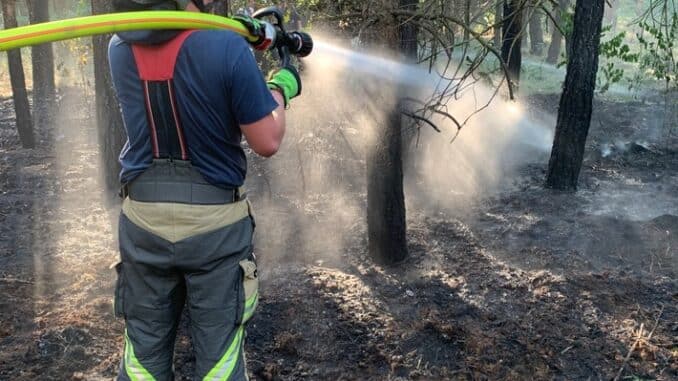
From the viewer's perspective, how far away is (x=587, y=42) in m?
6.59

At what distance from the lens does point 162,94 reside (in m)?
2.05

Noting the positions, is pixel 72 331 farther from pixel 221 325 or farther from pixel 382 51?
pixel 382 51

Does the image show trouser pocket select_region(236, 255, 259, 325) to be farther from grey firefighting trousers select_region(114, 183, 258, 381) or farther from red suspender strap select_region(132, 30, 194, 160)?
red suspender strap select_region(132, 30, 194, 160)

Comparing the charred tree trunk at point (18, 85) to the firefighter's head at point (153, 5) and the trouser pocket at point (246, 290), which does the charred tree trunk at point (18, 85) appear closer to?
the firefighter's head at point (153, 5)

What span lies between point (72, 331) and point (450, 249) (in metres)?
3.28

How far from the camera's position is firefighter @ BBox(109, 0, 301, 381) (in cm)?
202

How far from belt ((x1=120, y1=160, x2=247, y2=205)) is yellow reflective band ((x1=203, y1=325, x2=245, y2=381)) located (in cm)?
57

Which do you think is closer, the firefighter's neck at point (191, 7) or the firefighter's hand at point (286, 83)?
the firefighter's neck at point (191, 7)

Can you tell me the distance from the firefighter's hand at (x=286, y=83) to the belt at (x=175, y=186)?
0.51 meters

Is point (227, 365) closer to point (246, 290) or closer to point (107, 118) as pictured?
point (246, 290)

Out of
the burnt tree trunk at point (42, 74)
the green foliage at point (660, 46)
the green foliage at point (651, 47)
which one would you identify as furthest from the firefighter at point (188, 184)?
the burnt tree trunk at point (42, 74)

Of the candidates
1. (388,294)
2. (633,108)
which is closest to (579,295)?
(388,294)

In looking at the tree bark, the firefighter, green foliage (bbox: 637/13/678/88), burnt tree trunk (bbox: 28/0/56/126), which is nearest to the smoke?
the tree bark

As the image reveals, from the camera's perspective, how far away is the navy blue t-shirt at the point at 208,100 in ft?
6.52
